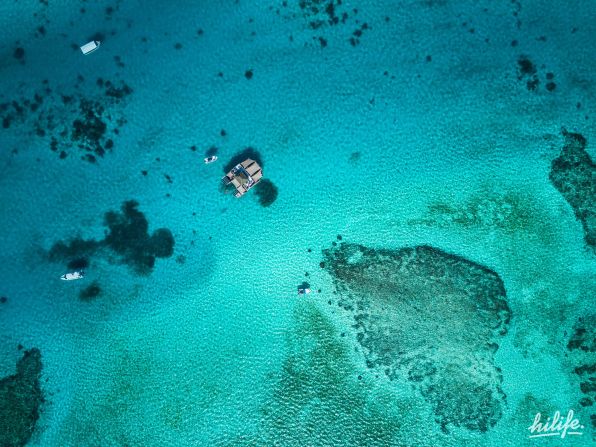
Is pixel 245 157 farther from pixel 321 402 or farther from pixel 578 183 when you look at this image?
pixel 578 183

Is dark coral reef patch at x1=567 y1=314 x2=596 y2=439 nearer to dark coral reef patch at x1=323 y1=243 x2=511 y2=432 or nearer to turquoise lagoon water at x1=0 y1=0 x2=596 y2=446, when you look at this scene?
turquoise lagoon water at x1=0 y1=0 x2=596 y2=446

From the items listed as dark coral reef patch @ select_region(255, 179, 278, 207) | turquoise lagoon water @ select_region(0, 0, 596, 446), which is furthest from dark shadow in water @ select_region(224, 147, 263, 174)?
dark coral reef patch @ select_region(255, 179, 278, 207)

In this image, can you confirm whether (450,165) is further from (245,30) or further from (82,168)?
(82,168)

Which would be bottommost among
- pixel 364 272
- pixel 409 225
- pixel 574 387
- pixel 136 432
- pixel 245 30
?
pixel 136 432

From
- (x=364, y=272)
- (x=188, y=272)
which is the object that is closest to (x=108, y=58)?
(x=188, y=272)

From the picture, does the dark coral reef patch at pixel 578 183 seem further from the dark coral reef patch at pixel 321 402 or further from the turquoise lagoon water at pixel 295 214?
the dark coral reef patch at pixel 321 402

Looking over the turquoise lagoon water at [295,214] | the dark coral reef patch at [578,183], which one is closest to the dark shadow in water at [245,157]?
the turquoise lagoon water at [295,214]

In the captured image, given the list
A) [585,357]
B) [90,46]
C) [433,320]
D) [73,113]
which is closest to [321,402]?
[433,320]
